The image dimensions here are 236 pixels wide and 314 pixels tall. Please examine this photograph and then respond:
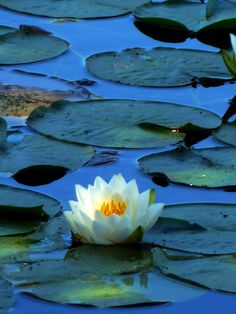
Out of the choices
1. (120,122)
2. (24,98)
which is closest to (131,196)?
(120,122)

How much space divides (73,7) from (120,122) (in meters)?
1.33

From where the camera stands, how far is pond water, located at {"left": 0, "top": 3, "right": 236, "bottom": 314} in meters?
2.62

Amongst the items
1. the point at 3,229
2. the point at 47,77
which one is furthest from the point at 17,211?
the point at 47,77

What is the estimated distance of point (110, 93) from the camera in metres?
4.03

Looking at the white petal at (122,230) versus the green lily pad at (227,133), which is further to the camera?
the green lily pad at (227,133)

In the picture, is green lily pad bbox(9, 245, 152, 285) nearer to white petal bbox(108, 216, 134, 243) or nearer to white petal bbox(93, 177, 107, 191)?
white petal bbox(108, 216, 134, 243)

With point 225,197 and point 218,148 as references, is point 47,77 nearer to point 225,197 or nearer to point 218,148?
point 218,148

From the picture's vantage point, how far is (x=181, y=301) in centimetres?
262

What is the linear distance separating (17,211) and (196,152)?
27.8 inches

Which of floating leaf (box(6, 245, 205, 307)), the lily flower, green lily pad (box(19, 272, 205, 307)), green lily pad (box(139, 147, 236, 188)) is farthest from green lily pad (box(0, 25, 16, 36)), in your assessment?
green lily pad (box(19, 272, 205, 307))

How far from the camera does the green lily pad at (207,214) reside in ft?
9.80

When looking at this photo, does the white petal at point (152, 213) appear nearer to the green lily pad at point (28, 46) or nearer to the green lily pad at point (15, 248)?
the green lily pad at point (15, 248)

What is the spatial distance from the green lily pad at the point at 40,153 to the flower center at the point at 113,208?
1.59 feet

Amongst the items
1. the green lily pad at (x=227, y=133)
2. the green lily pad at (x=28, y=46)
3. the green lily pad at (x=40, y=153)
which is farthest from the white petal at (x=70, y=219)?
the green lily pad at (x=28, y=46)
